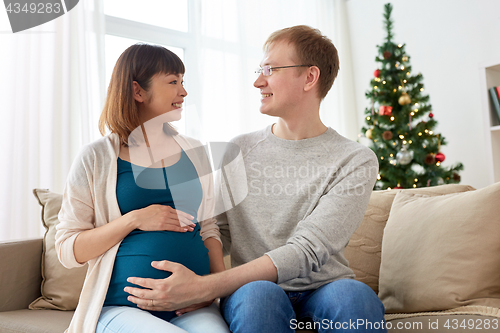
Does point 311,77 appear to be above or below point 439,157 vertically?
above

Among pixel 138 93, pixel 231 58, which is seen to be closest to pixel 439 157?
pixel 231 58

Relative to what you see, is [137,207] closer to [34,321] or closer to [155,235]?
[155,235]

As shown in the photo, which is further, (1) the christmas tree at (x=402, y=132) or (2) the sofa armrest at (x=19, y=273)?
(1) the christmas tree at (x=402, y=132)

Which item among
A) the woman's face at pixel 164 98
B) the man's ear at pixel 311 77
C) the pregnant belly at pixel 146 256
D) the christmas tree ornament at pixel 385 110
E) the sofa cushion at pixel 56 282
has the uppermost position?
the christmas tree ornament at pixel 385 110

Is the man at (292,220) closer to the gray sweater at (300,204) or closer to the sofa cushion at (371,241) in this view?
the gray sweater at (300,204)

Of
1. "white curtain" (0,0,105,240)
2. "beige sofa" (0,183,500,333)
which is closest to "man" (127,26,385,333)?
"beige sofa" (0,183,500,333)

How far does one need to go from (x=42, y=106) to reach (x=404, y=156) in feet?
8.36

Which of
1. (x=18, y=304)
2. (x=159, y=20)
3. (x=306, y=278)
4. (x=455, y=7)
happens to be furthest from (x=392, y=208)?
(x=455, y=7)

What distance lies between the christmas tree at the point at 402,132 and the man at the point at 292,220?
78.5 inches

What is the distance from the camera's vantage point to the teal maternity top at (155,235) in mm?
1070

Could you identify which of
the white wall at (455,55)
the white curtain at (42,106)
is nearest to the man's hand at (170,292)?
the white curtain at (42,106)

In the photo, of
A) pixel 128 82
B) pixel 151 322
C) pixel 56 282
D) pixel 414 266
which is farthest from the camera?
pixel 56 282

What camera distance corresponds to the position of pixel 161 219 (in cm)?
111

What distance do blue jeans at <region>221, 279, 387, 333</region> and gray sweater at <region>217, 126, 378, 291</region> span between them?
3.9 inches
